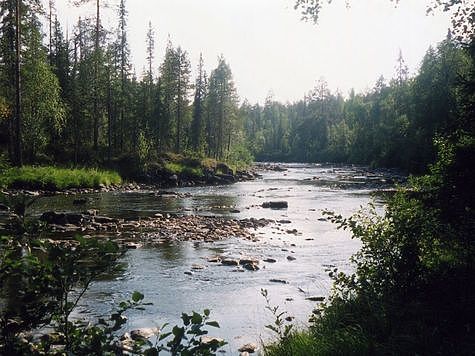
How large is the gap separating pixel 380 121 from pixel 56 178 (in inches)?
3116

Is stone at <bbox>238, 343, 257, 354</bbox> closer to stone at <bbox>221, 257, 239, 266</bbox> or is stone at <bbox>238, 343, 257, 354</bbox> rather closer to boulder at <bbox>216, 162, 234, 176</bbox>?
stone at <bbox>221, 257, 239, 266</bbox>

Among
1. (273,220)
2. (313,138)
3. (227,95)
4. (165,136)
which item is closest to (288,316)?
(273,220)

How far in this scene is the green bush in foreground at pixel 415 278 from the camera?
6.18 metres

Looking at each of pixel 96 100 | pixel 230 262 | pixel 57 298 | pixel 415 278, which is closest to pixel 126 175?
pixel 96 100

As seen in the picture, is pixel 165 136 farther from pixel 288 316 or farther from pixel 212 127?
pixel 288 316

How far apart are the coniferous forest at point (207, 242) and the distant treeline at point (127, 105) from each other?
0.28 metres

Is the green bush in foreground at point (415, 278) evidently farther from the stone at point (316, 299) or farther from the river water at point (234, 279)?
the stone at point (316, 299)

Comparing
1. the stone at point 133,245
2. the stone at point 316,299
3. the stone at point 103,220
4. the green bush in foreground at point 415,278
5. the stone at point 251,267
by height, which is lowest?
the stone at point 316,299

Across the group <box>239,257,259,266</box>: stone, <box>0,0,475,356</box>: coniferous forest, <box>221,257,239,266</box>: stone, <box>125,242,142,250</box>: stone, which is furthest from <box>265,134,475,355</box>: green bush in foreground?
<box>125,242,142,250</box>: stone

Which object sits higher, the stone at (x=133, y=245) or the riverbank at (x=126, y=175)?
the riverbank at (x=126, y=175)

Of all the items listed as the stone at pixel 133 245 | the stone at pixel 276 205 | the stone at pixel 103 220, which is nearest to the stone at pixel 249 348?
the stone at pixel 133 245

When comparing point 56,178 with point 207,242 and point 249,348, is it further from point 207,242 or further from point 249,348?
point 249,348

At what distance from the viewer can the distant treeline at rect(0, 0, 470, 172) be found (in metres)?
36.7

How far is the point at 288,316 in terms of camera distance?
9.34 meters
